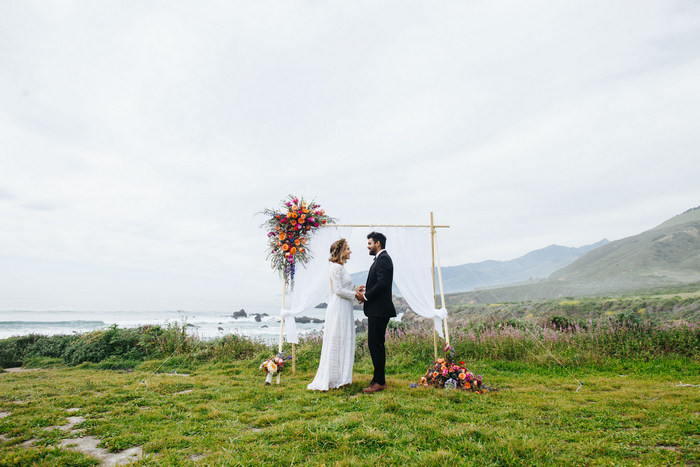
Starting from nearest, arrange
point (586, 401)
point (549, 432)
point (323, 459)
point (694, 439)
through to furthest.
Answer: point (323, 459) < point (694, 439) < point (549, 432) < point (586, 401)

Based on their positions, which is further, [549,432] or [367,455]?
[549,432]

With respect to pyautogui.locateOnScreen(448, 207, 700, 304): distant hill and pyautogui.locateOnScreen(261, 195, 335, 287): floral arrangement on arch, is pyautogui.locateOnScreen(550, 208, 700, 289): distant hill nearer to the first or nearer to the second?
pyautogui.locateOnScreen(448, 207, 700, 304): distant hill

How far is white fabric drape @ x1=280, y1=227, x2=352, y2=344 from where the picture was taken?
6.78 metres

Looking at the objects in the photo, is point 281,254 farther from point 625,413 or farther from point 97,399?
point 625,413

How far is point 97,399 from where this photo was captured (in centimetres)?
460

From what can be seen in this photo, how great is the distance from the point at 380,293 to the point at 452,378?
5.89ft

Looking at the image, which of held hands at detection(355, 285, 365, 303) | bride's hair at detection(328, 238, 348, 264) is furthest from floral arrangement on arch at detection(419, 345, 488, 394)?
bride's hair at detection(328, 238, 348, 264)

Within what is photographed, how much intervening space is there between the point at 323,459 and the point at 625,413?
11.6 ft

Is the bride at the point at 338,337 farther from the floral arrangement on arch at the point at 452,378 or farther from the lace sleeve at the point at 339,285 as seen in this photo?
the floral arrangement on arch at the point at 452,378

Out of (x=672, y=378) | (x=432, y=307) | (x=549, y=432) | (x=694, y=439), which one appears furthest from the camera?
(x=432, y=307)

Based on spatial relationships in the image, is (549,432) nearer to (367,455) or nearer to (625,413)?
(625,413)

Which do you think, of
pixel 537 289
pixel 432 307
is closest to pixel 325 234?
pixel 432 307

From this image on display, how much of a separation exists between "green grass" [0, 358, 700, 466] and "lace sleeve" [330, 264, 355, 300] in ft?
4.57

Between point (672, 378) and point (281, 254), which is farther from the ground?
point (281, 254)
